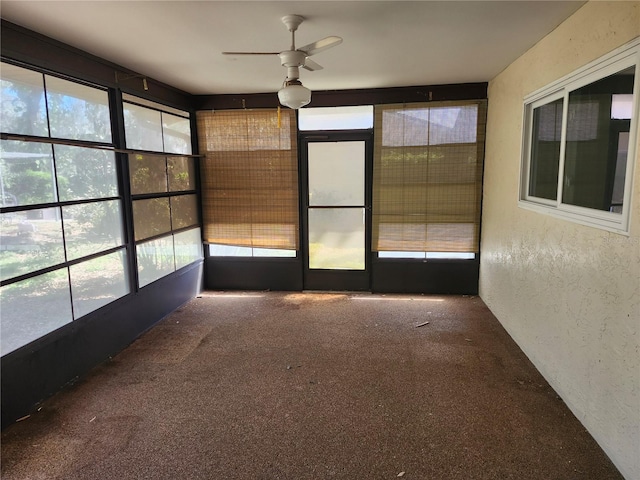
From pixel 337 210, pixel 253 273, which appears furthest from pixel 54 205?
pixel 337 210

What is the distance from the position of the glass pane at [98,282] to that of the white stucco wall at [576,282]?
11.2 feet

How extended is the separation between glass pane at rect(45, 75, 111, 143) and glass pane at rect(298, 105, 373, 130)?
2177 millimetres

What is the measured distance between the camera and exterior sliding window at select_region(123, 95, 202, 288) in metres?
3.71

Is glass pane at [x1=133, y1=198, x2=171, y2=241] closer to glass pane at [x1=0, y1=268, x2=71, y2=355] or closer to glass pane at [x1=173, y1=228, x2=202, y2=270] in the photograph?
glass pane at [x1=173, y1=228, x2=202, y2=270]

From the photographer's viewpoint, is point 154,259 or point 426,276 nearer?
point 154,259

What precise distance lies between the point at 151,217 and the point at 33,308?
1525mm

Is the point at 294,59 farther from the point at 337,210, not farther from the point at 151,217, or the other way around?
the point at 337,210

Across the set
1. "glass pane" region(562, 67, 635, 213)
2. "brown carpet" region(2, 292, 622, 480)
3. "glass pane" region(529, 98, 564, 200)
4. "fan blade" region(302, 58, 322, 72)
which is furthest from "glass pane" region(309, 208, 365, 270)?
"glass pane" region(562, 67, 635, 213)

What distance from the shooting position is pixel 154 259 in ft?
13.2

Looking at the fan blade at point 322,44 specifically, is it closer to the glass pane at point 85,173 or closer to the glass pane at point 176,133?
the glass pane at point 85,173

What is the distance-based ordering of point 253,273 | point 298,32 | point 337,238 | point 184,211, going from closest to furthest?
point 298,32
point 184,211
point 337,238
point 253,273

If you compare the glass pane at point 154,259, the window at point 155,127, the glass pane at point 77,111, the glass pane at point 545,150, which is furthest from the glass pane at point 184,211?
the glass pane at point 545,150

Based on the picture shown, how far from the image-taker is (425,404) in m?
2.55

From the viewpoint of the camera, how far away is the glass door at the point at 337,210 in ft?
15.6
